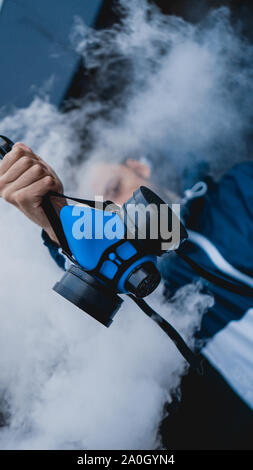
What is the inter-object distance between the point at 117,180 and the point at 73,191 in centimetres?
26

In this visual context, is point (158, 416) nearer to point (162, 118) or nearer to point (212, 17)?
point (162, 118)

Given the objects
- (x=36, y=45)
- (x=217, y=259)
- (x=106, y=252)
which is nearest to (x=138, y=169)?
(x=217, y=259)

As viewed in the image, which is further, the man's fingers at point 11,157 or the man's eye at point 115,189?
the man's eye at point 115,189

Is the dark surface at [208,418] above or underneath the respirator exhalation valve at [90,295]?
underneath

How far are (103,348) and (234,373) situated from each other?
1.40 ft

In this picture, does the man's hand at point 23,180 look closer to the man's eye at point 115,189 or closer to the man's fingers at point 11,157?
the man's fingers at point 11,157

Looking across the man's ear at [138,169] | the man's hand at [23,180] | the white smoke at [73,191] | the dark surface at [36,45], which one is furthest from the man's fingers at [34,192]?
the dark surface at [36,45]

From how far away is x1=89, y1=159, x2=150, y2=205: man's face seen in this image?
1.13 m

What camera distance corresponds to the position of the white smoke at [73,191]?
81 centimetres

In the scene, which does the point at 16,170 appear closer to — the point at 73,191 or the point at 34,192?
the point at 34,192

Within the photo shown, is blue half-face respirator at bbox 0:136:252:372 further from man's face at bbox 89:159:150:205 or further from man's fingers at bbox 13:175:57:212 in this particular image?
man's face at bbox 89:159:150:205

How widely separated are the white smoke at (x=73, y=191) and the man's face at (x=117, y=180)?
0.15m

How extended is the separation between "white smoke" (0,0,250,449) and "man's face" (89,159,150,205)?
0.15 meters
